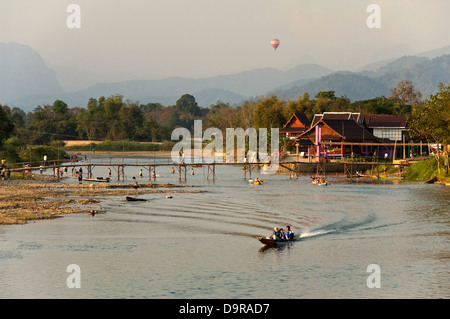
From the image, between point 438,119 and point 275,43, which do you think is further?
point 275,43

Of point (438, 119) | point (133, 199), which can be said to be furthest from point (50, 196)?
point (438, 119)

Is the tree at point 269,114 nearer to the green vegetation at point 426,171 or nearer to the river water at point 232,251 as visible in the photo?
the green vegetation at point 426,171

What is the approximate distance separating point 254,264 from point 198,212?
870 inches

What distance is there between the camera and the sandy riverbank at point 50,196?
181ft

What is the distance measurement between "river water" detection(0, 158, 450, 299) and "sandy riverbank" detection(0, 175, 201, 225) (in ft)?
7.60

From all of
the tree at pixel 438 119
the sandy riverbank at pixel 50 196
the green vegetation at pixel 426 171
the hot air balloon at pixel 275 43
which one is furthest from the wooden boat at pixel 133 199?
the hot air balloon at pixel 275 43

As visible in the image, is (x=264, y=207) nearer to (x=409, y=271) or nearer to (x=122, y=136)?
(x=409, y=271)

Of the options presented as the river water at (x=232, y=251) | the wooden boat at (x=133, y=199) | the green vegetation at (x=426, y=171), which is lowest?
the river water at (x=232, y=251)

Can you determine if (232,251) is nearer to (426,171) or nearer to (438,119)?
(438,119)

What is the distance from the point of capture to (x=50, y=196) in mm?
68812

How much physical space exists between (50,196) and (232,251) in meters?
33.7

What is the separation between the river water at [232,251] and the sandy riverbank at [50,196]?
2317mm

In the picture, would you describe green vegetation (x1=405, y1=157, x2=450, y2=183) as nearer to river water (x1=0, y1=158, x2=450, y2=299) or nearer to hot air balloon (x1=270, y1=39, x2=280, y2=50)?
river water (x1=0, y1=158, x2=450, y2=299)

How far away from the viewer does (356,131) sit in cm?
10412
